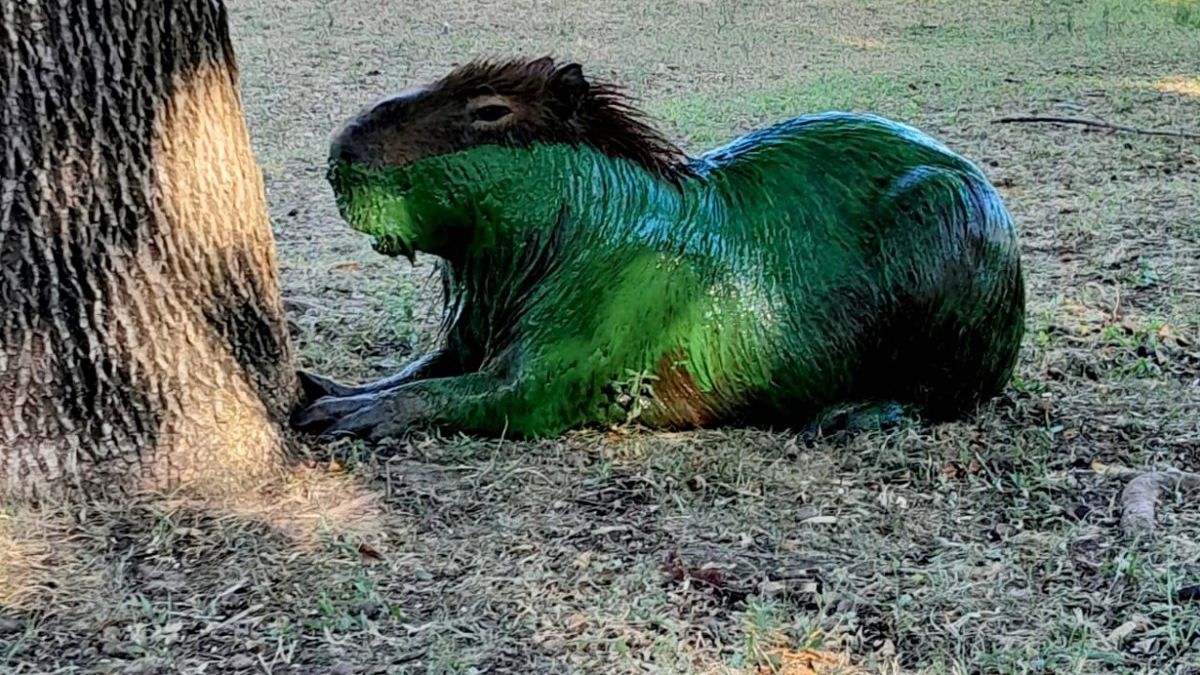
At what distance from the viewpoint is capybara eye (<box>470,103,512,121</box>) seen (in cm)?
336

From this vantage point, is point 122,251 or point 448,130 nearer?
point 122,251

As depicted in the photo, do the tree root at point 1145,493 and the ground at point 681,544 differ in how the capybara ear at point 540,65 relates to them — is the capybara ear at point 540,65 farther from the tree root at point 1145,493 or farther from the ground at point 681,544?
the tree root at point 1145,493

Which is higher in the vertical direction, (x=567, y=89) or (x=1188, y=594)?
(x=567, y=89)

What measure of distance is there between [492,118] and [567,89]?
211 mm

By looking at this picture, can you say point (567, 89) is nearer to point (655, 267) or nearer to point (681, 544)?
point (655, 267)

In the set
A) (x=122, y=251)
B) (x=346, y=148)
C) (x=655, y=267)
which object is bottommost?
(x=655, y=267)

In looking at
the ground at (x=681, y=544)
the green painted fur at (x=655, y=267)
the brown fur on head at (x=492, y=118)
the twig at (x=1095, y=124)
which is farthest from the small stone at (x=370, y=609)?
the twig at (x=1095, y=124)

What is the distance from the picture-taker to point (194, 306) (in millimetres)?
2982

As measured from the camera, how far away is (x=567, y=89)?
11.2 feet

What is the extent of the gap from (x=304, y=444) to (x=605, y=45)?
7.14m

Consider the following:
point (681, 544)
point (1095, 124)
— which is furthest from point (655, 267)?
point (1095, 124)

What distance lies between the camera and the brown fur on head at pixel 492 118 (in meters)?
3.32

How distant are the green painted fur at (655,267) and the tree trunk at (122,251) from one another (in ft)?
1.15

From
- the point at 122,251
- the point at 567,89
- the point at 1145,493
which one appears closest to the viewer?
the point at 122,251
